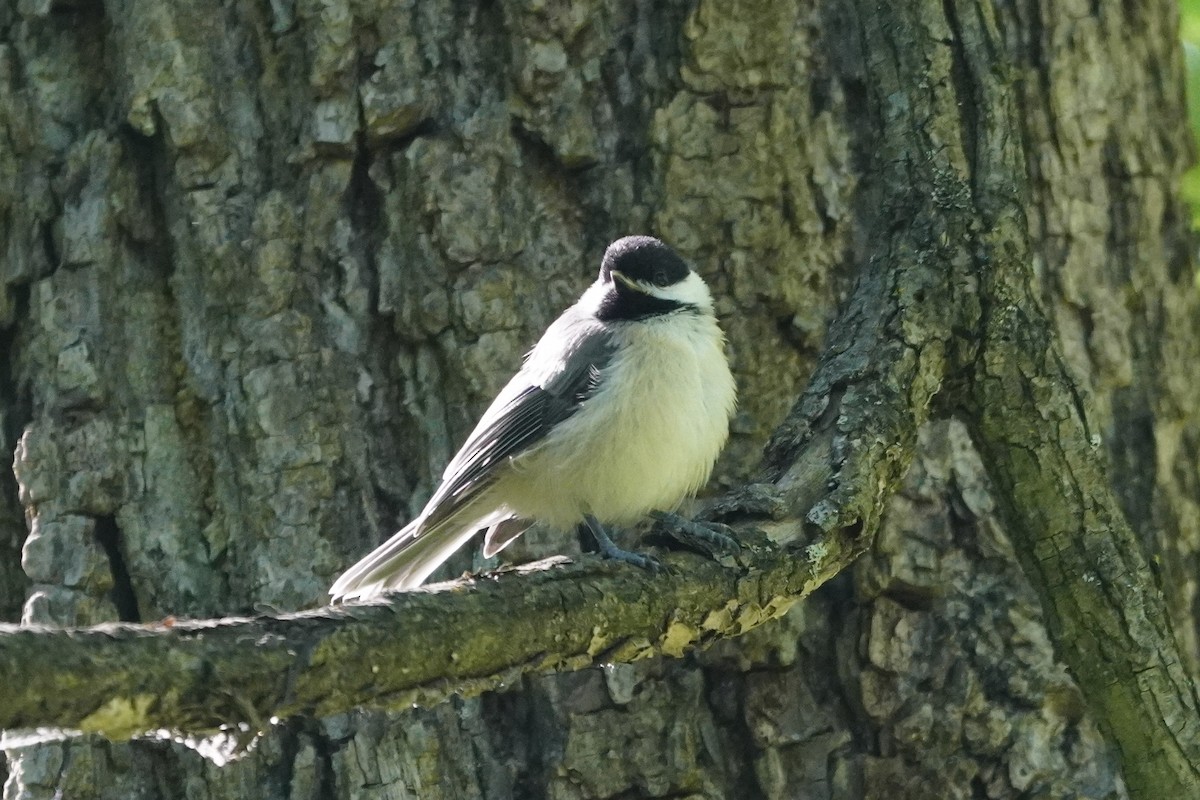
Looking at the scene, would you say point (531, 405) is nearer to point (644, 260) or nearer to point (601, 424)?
point (601, 424)

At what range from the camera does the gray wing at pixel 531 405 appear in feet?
12.5

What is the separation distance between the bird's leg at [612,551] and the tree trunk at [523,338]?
0.98ft

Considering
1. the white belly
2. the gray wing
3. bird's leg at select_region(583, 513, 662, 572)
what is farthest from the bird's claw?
the gray wing

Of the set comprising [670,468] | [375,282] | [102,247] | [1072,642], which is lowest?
[1072,642]

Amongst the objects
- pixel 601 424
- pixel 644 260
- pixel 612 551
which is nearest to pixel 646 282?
pixel 644 260

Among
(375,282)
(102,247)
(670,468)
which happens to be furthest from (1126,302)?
(102,247)

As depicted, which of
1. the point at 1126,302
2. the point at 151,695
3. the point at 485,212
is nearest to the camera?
the point at 151,695

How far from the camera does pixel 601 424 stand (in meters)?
3.98

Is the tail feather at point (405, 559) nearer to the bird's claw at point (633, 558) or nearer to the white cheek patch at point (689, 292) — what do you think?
the bird's claw at point (633, 558)

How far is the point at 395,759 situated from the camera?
3848 millimetres

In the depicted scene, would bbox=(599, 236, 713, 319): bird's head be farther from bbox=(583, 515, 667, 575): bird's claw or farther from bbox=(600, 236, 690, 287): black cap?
bbox=(583, 515, 667, 575): bird's claw

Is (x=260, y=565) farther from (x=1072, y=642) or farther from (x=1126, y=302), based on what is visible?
(x=1126, y=302)

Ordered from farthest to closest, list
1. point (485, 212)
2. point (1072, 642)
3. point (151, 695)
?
point (485, 212), point (1072, 642), point (151, 695)

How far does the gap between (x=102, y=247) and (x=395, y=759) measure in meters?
1.80
